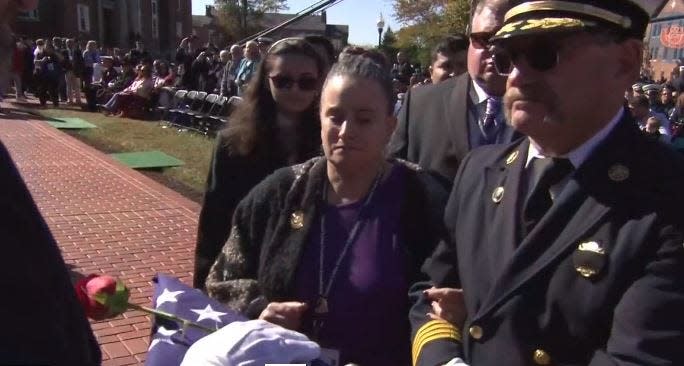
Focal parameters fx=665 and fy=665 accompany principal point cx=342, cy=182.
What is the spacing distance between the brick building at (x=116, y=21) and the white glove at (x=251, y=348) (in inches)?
1356

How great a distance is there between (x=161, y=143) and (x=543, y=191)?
11965 mm

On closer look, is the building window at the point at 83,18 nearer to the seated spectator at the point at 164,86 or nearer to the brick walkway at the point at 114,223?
the seated spectator at the point at 164,86

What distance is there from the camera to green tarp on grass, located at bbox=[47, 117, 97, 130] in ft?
49.9

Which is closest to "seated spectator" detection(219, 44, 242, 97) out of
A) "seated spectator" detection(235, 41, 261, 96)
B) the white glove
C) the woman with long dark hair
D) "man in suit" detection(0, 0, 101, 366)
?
"seated spectator" detection(235, 41, 261, 96)

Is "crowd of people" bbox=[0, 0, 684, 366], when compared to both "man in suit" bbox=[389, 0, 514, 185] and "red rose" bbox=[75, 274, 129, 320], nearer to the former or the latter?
"man in suit" bbox=[389, 0, 514, 185]

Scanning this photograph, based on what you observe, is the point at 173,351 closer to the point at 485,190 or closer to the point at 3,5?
the point at 485,190

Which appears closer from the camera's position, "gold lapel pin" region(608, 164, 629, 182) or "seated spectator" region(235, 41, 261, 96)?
"gold lapel pin" region(608, 164, 629, 182)

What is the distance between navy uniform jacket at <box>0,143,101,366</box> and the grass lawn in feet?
25.7

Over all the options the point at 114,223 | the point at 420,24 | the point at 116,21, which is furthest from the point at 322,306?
the point at 116,21

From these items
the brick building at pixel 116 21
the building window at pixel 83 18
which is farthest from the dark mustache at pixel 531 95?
the building window at pixel 83 18

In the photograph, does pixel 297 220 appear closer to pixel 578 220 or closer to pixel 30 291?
pixel 578 220

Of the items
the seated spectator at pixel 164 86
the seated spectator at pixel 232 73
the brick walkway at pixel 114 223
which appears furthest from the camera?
the seated spectator at pixel 164 86

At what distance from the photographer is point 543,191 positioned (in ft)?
5.82

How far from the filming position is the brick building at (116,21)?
41.2 m
